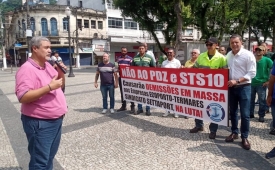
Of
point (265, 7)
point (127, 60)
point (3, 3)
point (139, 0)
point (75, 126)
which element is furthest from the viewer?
point (3, 3)

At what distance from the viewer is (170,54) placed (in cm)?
571

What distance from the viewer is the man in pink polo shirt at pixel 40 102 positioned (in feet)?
7.23

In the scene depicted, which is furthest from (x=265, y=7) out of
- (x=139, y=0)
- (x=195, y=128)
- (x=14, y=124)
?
(x=14, y=124)

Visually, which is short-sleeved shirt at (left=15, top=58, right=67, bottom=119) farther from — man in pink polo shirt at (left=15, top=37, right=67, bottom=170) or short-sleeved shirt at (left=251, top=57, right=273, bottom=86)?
short-sleeved shirt at (left=251, top=57, right=273, bottom=86)

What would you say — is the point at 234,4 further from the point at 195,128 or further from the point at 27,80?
the point at 27,80

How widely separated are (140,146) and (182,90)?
1.46 metres

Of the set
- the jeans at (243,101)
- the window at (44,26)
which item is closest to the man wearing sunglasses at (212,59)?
the jeans at (243,101)

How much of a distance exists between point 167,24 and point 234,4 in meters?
5.60

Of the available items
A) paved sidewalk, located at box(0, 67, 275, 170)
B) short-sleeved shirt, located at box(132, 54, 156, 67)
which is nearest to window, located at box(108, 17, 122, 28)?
short-sleeved shirt, located at box(132, 54, 156, 67)

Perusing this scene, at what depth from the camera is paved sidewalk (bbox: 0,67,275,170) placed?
342cm

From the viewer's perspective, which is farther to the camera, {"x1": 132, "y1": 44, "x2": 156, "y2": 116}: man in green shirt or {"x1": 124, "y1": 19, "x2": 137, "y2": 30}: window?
{"x1": 124, "y1": 19, "x2": 137, "y2": 30}: window

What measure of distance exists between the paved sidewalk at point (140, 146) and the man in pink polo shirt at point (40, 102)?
3.75 ft

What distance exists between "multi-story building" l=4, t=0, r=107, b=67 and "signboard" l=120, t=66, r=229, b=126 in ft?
Result: 99.2

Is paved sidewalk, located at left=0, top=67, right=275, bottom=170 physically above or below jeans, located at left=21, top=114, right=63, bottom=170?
below
